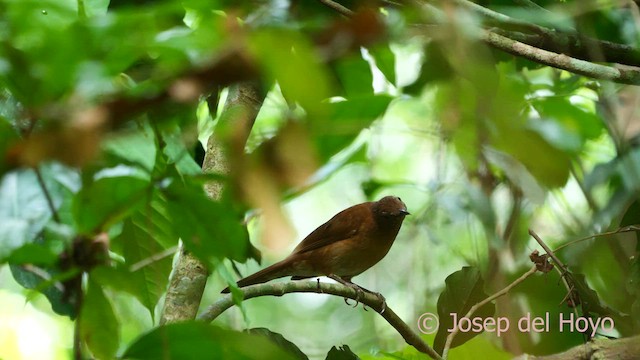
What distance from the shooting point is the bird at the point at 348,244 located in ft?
12.1

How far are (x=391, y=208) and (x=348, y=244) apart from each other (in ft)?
0.87

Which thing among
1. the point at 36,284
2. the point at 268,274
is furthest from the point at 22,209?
the point at 268,274

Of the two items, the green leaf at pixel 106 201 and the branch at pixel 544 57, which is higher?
the green leaf at pixel 106 201

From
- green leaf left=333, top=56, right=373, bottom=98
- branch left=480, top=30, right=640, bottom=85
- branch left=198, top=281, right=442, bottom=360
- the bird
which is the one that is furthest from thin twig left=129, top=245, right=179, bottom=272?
the bird

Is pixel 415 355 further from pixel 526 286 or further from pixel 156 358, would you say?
pixel 156 358

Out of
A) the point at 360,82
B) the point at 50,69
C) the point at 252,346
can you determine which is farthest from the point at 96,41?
the point at 360,82

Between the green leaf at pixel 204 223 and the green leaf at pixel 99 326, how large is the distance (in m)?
0.18

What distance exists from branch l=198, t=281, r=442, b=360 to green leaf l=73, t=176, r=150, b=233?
1073 millimetres

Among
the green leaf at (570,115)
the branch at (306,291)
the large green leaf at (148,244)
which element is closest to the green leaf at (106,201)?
the large green leaf at (148,244)

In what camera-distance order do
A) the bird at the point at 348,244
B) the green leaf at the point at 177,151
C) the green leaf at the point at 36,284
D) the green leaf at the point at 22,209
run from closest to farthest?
the green leaf at the point at 177,151, the green leaf at the point at 22,209, the green leaf at the point at 36,284, the bird at the point at 348,244

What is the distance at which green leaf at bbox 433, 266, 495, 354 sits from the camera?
2430 mm

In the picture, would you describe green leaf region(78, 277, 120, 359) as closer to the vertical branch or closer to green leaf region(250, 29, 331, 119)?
green leaf region(250, 29, 331, 119)

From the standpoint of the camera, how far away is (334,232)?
379cm

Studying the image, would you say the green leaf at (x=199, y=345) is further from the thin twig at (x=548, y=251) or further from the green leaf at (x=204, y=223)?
the thin twig at (x=548, y=251)
